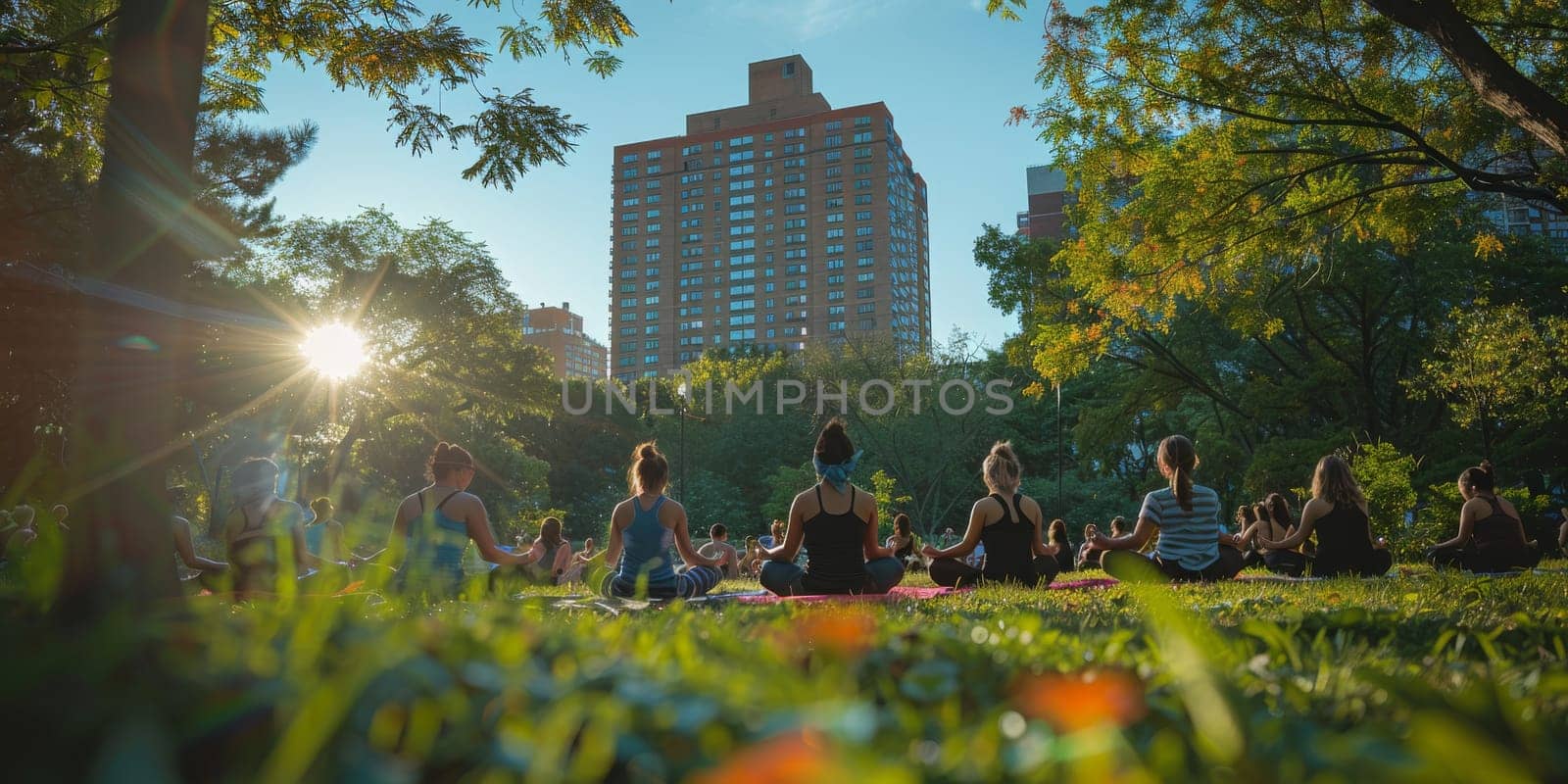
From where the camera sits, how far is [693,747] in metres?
1.21

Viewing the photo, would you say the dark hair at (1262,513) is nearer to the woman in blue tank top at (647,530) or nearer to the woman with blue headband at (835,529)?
the woman with blue headband at (835,529)

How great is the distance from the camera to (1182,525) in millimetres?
9203

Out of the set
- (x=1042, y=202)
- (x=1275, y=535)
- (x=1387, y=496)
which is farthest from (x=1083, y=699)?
(x=1042, y=202)

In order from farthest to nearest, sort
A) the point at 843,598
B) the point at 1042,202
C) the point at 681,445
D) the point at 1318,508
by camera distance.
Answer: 1. the point at 1042,202
2. the point at 681,445
3. the point at 1318,508
4. the point at 843,598

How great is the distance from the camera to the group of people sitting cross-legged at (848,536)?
7508mm

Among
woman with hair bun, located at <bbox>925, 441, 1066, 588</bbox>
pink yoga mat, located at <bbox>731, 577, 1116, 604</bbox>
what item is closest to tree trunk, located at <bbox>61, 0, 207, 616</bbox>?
pink yoga mat, located at <bbox>731, 577, 1116, 604</bbox>

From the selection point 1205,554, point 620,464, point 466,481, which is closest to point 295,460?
point 620,464

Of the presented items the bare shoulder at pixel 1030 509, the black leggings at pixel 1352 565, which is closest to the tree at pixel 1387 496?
the black leggings at pixel 1352 565

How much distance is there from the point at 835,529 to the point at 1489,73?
637cm

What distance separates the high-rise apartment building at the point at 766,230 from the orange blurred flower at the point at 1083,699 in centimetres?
10450

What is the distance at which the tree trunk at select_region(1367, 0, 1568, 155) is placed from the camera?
7055 mm

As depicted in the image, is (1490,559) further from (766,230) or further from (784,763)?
(766,230)

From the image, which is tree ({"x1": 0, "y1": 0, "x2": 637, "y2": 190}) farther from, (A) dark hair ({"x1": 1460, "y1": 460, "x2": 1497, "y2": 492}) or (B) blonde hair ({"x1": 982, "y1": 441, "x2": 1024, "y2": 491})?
(A) dark hair ({"x1": 1460, "y1": 460, "x2": 1497, "y2": 492})

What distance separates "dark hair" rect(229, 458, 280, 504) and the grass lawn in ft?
20.0
